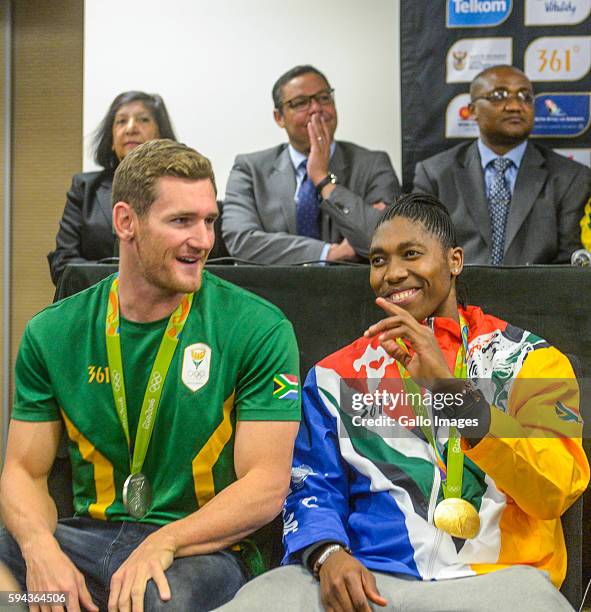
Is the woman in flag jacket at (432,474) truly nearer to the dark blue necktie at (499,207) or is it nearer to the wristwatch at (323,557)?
the wristwatch at (323,557)

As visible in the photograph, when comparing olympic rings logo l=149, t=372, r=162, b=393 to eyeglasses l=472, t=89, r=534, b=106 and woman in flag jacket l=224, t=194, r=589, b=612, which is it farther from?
eyeglasses l=472, t=89, r=534, b=106

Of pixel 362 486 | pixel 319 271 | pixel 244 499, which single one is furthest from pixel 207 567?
pixel 319 271

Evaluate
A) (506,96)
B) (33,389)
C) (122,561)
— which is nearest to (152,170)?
(33,389)

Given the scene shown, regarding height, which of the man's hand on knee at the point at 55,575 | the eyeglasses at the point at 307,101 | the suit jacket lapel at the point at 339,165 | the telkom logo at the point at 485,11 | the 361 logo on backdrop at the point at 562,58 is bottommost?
the man's hand on knee at the point at 55,575

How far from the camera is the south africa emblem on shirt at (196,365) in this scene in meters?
1.75

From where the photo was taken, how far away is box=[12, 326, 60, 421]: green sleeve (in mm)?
1789

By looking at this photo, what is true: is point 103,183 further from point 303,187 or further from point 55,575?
point 55,575

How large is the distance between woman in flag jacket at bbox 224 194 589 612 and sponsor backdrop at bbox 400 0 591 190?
243 centimetres

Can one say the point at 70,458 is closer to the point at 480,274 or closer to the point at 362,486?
the point at 362,486

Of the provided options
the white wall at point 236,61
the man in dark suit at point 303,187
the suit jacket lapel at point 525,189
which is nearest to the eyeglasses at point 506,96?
the suit jacket lapel at point 525,189

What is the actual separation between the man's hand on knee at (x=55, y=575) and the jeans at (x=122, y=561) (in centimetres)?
3

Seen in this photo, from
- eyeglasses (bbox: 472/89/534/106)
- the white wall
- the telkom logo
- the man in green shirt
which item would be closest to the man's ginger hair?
the man in green shirt

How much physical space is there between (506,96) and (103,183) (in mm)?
1735

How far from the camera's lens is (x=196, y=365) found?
1.76 metres
